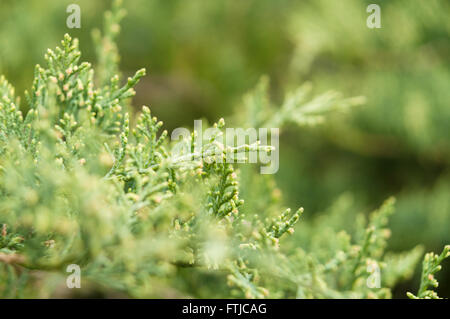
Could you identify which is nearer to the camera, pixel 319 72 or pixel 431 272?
pixel 431 272

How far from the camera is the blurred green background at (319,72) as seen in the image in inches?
77.2

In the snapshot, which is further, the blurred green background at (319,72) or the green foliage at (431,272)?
the blurred green background at (319,72)

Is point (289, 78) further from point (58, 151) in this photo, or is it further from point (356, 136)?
point (58, 151)

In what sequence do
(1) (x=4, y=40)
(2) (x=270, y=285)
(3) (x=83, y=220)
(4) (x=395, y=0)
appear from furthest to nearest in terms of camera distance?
(4) (x=395, y=0), (1) (x=4, y=40), (2) (x=270, y=285), (3) (x=83, y=220)

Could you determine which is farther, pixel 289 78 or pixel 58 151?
pixel 289 78

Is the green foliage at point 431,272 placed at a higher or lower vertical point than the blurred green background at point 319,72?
lower

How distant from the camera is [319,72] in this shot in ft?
7.88

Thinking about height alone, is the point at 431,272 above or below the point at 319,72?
below

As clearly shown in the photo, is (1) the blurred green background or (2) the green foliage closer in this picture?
(2) the green foliage

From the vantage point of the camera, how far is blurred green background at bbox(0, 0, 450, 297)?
1960 mm

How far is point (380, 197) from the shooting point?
228 cm
